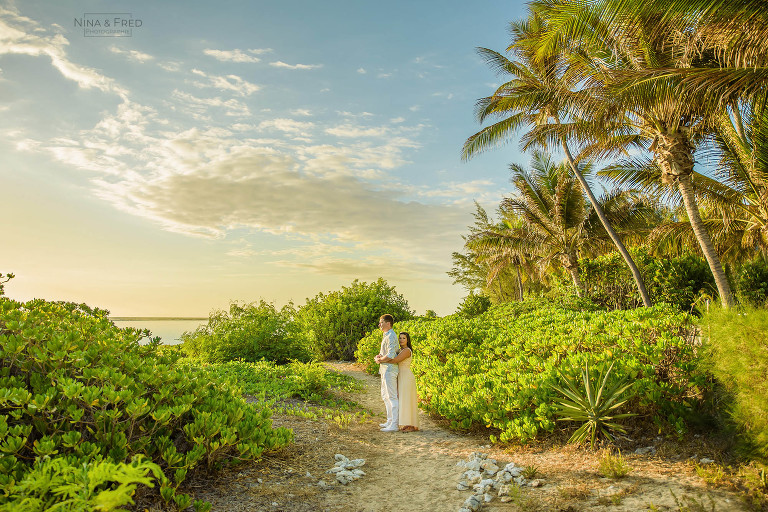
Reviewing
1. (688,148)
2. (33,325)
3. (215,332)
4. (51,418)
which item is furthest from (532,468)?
(688,148)

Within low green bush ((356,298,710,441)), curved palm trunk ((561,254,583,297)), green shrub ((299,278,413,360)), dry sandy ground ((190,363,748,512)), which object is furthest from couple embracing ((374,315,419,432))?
curved palm trunk ((561,254,583,297))

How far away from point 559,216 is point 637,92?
462 inches

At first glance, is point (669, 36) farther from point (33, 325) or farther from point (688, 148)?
point (33, 325)

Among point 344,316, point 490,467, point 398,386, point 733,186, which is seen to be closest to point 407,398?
point 398,386

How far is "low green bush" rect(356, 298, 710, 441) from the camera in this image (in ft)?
17.5

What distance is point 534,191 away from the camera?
2300 cm

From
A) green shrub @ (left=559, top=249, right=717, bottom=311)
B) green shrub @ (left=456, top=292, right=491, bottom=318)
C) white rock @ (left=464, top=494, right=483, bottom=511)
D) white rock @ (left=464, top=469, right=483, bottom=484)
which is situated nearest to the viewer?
white rock @ (left=464, top=494, right=483, bottom=511)

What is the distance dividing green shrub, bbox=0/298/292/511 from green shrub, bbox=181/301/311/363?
28.7 feet

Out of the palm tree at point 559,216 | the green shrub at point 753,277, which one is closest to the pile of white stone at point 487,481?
the palm tree at point 559,216

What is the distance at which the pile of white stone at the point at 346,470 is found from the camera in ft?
16.2

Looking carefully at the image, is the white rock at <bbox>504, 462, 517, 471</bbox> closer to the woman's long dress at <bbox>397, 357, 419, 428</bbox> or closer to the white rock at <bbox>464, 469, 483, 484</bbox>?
the white rock at <bbox>464, 469, 483, 484</bbox>

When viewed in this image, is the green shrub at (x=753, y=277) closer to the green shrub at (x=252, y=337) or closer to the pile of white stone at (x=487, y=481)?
the green shrub at (x=252, y=337)

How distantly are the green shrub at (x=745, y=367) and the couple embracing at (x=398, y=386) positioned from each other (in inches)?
158

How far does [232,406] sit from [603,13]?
1088 centimetres
